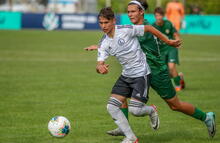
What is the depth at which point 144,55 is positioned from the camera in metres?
7.71

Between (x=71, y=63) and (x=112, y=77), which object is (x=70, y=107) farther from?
(x=71, y=63)

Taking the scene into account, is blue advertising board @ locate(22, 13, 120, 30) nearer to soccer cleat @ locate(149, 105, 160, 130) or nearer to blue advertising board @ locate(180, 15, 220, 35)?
blue advertising board @ locate(180, 15, 220, 35)

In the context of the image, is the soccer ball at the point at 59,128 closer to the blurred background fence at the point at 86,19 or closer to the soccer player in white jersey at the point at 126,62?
the soccer player in white jersey at the point at 126,62

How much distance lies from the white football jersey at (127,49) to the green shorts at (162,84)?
1.53 ft

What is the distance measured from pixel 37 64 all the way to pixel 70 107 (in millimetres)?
8783

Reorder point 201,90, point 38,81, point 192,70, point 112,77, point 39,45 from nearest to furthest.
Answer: point 201,90
point 38,81
point 112,77
point 192,70
point 39,45

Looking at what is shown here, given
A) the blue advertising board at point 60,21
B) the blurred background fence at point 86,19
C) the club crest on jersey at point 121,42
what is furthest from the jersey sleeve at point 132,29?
the blue advertising board at point 60,21

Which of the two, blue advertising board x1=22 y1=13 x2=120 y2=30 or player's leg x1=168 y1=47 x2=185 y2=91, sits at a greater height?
player's leg x1=168 y1=47 x2=185 y2=91

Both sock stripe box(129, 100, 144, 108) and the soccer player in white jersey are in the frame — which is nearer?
the soccer player in white jersey

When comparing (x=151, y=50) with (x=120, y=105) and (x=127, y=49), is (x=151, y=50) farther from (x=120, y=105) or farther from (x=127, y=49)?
(x=120, y=105)

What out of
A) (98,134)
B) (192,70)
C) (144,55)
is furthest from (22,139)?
(192,70)

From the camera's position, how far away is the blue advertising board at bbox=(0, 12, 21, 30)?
40.4 m

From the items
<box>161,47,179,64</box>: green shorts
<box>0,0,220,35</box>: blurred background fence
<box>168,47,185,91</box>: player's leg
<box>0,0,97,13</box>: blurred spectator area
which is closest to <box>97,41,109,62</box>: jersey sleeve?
<box>161,47,179,64</box>: green shorts

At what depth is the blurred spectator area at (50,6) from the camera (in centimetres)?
4926
